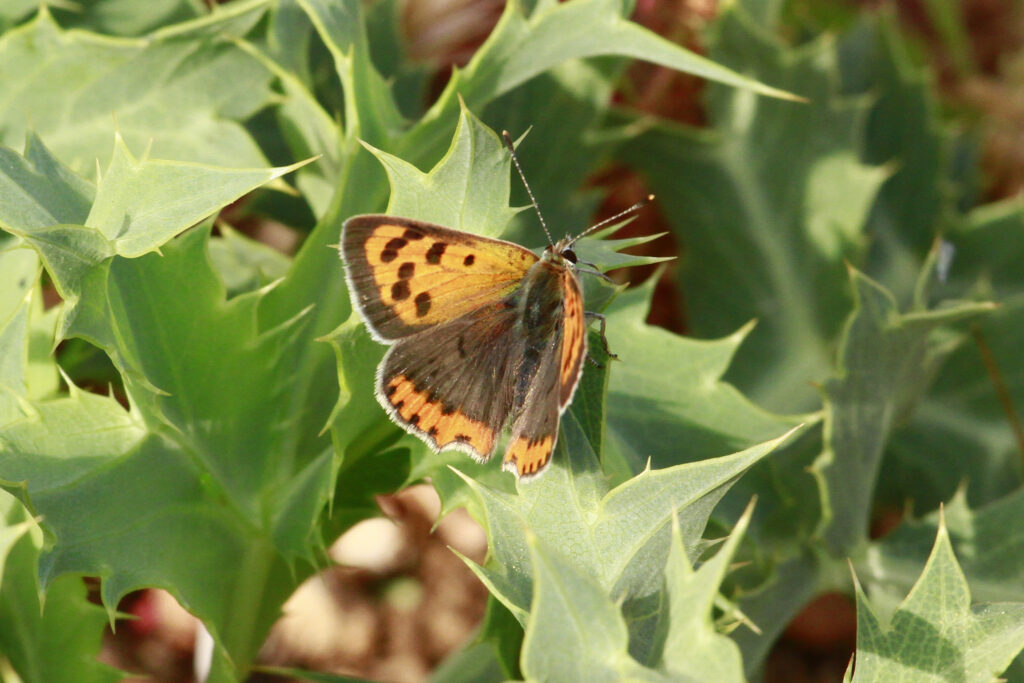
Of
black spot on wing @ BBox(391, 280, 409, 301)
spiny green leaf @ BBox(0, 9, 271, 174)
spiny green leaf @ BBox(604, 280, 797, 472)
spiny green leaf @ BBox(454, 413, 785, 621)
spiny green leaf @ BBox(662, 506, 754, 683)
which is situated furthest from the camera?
spiny green leaf @ BBox(0, 9, 271, 174)

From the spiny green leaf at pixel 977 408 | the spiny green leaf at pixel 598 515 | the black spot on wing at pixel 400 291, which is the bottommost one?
the spiny green leaf at pixel 977 408

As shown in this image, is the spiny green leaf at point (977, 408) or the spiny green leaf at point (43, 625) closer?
the spiny green leaf at point (43, 625)

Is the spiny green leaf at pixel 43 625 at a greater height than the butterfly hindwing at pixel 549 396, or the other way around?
the butterfly hindwing at pixel 549 396

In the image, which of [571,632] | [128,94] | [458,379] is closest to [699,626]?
[571,632]

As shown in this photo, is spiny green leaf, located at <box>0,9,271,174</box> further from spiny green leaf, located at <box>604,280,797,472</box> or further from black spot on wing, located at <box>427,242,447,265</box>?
spiny green leaf, located at <box>604,280,797,472</box>

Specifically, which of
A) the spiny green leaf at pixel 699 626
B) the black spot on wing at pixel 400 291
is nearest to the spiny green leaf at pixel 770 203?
the black spot on wing at pixel 400 291

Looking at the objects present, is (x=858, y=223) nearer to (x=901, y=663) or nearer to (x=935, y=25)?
(x=901, y=663)

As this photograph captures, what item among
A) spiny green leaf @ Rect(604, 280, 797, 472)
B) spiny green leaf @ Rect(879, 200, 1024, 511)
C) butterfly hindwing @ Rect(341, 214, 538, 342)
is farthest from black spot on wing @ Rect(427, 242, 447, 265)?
spiny green leaf @ Rect(879, 200, 1024, 511)

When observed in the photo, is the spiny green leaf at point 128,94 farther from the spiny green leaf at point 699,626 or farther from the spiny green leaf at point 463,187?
the spiny green leaf at point 699,626
